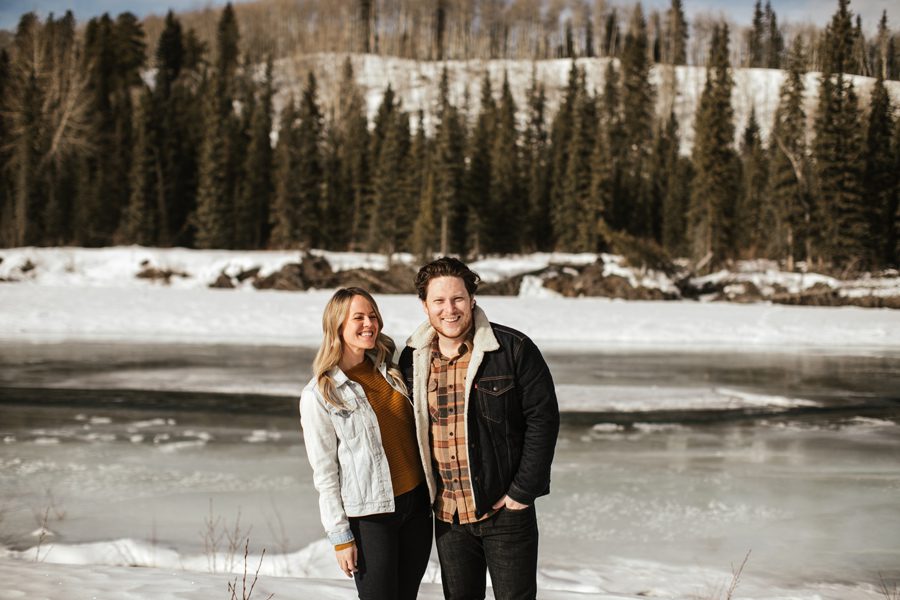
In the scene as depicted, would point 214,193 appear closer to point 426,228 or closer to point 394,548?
point 426,228

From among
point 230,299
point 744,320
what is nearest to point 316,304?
point 230,299

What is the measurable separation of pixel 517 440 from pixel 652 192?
145 feet

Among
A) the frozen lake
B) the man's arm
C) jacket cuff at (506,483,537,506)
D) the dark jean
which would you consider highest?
the man's arm

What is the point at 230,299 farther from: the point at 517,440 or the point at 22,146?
the point at 22,146

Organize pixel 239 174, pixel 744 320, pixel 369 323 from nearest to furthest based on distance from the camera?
1. pixel 369 323
2. pixel 744 320
3. pixel 239 174

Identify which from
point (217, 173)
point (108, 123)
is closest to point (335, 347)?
point (217, 173)

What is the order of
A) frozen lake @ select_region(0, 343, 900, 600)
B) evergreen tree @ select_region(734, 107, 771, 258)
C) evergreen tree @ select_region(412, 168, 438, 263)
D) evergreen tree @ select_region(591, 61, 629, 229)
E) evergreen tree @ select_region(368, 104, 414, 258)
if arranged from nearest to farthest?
1. frozen lake @ select_region(0, 343, 900, 600)
2. evergreen tree @ select_region(412, 168, 438, 263)
3. evergreen tree @ select_region(734, 107, 771, 258)
4. evergreen tree @ select_region(591, 61, 629, 229)
5. evergreen tree @ select_region(368, 104, 414, 258)

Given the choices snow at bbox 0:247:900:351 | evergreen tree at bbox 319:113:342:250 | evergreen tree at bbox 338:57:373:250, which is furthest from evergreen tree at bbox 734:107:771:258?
evergreen tree at bbox 319:113:342:250

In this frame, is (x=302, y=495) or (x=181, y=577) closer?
(x=181, y=577)

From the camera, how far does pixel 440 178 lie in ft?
120

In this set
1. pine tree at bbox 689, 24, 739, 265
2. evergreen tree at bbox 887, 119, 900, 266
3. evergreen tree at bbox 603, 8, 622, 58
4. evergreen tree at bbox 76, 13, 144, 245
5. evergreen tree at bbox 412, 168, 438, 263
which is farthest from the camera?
evergreen tree at bbox 603, 8, 622, 58

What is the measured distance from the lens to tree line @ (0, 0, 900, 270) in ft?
111

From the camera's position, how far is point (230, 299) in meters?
21.3

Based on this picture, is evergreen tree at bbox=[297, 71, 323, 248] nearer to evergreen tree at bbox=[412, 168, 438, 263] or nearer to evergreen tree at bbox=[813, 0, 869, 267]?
evergreen tree at bbox=[412, 168, 438, 263]
